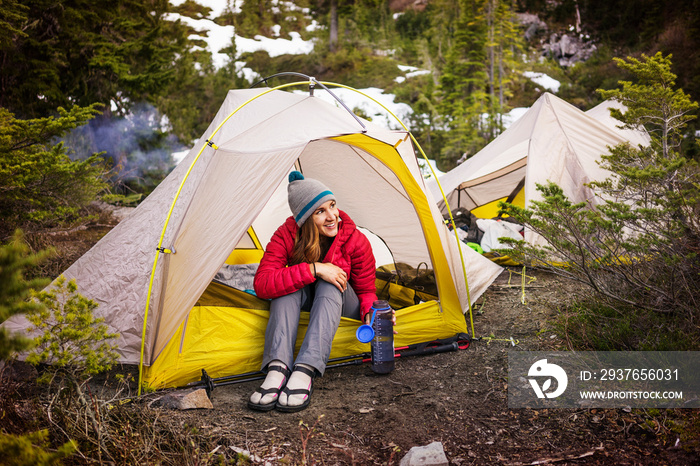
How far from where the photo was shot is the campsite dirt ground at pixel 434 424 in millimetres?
2094

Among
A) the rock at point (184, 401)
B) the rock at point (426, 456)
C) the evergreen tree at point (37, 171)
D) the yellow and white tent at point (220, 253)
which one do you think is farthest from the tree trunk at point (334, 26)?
the rock at point (426, 456)

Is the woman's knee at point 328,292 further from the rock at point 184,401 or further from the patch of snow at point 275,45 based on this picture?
the patch of snow at point 275,45

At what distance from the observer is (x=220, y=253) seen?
282 cm

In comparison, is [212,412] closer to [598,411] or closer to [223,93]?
[598,411]

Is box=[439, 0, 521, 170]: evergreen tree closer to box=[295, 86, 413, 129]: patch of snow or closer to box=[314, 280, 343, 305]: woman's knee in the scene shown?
box=[295, 86, 413, 129]: patch of snow

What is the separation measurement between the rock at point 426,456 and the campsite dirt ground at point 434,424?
9 centimetres

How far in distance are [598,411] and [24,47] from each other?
7.65m

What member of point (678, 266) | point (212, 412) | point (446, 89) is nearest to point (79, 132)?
point (212, 412)

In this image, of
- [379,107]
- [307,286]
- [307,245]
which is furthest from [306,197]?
[379,107]

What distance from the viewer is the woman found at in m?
2.65

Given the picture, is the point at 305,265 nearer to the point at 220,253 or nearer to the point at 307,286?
the point at 307,286

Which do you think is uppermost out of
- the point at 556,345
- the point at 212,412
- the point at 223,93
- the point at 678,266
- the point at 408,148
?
the point at 223,93

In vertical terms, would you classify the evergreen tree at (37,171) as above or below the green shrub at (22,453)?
above

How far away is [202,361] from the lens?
2916mm
